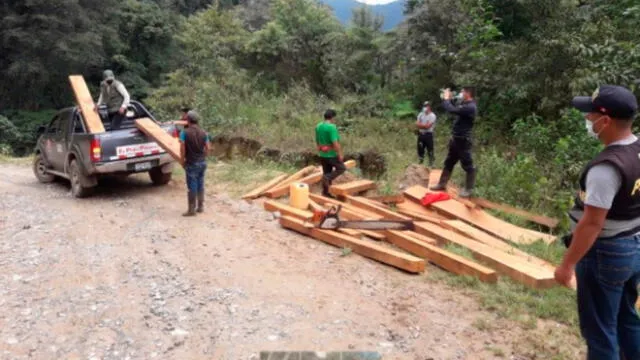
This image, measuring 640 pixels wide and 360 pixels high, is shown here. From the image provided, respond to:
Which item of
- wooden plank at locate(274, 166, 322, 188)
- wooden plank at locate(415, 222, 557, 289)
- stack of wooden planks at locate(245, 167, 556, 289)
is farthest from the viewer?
wooden plank at locate(274, 166, 322, 188)

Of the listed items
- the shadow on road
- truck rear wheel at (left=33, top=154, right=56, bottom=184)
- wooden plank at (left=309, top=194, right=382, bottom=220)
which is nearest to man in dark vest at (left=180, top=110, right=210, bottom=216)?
wooden plank at (left=309, top=194, right=382, bottom=220)

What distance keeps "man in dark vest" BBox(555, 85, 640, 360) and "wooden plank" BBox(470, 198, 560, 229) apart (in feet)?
13.9

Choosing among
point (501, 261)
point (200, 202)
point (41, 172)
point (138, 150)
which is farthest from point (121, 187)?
point (501, 261)

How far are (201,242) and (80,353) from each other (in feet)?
9.25

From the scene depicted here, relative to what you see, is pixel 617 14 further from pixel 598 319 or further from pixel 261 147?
pixel 598 319

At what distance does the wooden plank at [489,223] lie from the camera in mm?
6987

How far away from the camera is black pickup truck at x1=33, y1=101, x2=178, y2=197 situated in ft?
30.2

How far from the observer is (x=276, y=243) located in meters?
7.23

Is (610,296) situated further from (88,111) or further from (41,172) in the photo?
(41,172)

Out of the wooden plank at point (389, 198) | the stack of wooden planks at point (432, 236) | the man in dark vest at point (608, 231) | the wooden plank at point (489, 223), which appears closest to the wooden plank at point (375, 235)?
the stack of wooden planks at point (432, 236)

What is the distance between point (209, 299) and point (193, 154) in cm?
344

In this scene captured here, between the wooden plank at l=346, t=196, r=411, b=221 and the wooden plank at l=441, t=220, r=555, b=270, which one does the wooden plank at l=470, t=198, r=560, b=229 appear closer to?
the wooden plank at l=441, t=220, r=555, b=270

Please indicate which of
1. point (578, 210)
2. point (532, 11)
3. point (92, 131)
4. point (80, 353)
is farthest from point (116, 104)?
point (532, 11)

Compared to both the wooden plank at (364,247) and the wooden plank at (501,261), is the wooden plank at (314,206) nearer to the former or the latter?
the wooden plank at (364,247)
